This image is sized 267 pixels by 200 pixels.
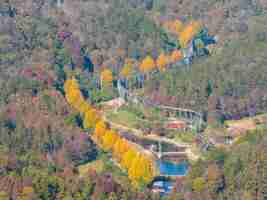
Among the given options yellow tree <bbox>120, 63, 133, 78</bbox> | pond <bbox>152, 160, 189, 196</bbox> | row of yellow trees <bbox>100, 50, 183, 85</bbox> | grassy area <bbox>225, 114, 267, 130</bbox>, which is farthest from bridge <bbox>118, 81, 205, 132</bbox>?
pond <bbox>152, 160, 189, 196</bbox>

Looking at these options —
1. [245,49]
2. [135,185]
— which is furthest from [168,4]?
[135,185]

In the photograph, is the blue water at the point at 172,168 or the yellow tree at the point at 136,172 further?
the blue water at the point at 172,168

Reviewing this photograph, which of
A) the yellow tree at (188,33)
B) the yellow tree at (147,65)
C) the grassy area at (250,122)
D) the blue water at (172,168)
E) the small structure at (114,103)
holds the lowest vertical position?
the blue water at (172,168)

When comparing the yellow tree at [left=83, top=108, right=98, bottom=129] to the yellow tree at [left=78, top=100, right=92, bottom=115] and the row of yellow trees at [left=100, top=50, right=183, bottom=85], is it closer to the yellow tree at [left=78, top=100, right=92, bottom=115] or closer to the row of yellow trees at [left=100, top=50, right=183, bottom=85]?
the yellow tree at [left=78, top=100, right=92, bottom=115]

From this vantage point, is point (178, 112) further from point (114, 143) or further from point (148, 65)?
point (148, 65)

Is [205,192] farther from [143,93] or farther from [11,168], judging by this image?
[143,93]

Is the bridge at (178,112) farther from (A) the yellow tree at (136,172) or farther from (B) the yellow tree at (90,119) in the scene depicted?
(A) the yellow tree at (136,172)

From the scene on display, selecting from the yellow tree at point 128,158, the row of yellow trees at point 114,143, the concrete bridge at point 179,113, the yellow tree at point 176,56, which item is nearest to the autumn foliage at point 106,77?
the concrete bridge at point 179,113

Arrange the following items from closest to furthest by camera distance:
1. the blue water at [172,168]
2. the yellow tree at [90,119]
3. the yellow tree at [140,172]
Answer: the yellow tree at [140,172] < the blue water at [172,168] < the yellow tree at [90,119]
